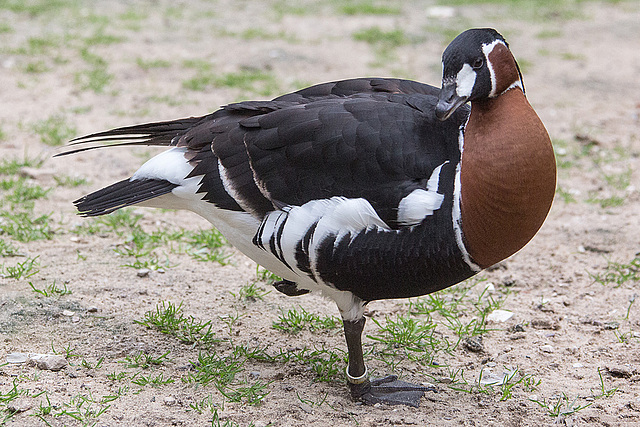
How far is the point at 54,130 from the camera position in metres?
5.59

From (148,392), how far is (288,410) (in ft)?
1.92

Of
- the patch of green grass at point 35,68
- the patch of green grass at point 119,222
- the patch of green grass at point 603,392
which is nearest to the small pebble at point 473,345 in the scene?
the patch of green grass at point 603,392

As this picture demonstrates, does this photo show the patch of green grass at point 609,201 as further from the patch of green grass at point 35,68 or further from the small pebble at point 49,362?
the patch of green grass at point 35,68

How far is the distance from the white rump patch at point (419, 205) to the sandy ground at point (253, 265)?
34.3 inches

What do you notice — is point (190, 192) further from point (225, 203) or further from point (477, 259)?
point (477, 259)

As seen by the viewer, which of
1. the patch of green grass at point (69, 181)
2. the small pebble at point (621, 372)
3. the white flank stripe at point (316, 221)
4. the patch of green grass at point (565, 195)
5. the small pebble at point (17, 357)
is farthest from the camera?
the patch of green grass at point (565, 195)

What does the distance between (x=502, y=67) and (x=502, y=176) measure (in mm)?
422

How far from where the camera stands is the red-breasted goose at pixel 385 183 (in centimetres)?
276

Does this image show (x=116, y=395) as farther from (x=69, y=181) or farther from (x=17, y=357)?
(x=69, y=181)

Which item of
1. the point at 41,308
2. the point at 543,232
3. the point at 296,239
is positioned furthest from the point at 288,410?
the point at 543,232

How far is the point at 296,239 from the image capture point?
292 cm

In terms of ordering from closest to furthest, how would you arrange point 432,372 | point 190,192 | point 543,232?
point 190,192 → point 432,372 → point 543,232

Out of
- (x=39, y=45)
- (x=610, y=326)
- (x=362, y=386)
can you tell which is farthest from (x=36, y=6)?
(x=610, y=326)

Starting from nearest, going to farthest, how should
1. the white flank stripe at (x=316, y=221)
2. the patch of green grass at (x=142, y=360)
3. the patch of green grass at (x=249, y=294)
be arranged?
the white flank stripe at (x=316, y=221)
the patch of green grass at (x=142, y=360)
the patch of green grass at (x=249, y=294)
